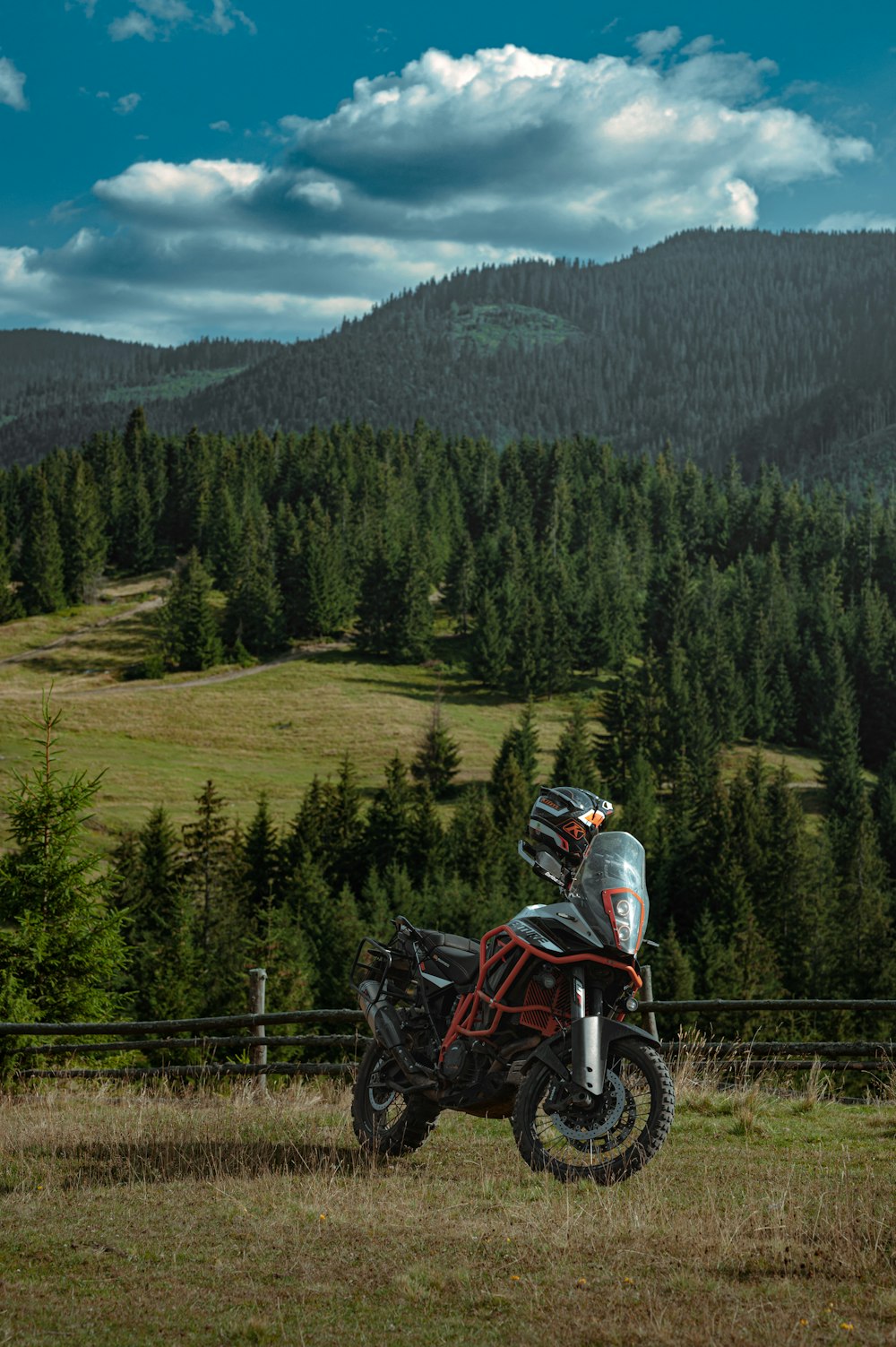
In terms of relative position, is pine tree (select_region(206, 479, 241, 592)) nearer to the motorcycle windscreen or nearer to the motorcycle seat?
the motorcycle seat

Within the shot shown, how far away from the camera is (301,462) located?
170250 millimetres

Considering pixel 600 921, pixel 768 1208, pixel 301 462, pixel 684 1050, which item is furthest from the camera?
pixel 301 462

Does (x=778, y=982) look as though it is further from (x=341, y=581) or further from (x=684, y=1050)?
(x=341, y=581)

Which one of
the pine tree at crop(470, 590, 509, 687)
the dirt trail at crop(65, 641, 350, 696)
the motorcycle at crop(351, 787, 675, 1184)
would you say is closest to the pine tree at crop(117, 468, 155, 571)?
the dirt trail at crop(65, 641, 350, 696)

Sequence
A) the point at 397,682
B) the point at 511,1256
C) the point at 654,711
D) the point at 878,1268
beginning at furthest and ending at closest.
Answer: the point at 397,682 → the point at 654,711 → the point at 511,1256 → the point at 878,1268

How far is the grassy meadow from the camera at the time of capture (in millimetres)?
85500

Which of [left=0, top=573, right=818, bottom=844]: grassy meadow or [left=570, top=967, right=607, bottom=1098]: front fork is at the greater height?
[left=570, top=967, right=607, bottom=1098]: front fork

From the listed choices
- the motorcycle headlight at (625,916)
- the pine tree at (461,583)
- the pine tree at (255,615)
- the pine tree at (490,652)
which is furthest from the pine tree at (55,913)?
the pine tree at (461,583)

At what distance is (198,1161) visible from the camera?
28.1 ft

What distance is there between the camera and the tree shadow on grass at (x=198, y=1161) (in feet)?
26.8

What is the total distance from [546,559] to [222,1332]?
481 feet

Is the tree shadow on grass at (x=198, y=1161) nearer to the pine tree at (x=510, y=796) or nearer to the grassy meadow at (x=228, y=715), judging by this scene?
the grassy meadow at (x=228, y=715)

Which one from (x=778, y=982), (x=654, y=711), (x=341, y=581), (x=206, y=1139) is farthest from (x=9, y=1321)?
(x=341, y=581)

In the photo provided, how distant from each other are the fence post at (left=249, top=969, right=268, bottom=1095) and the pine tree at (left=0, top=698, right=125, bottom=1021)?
5534 mm
